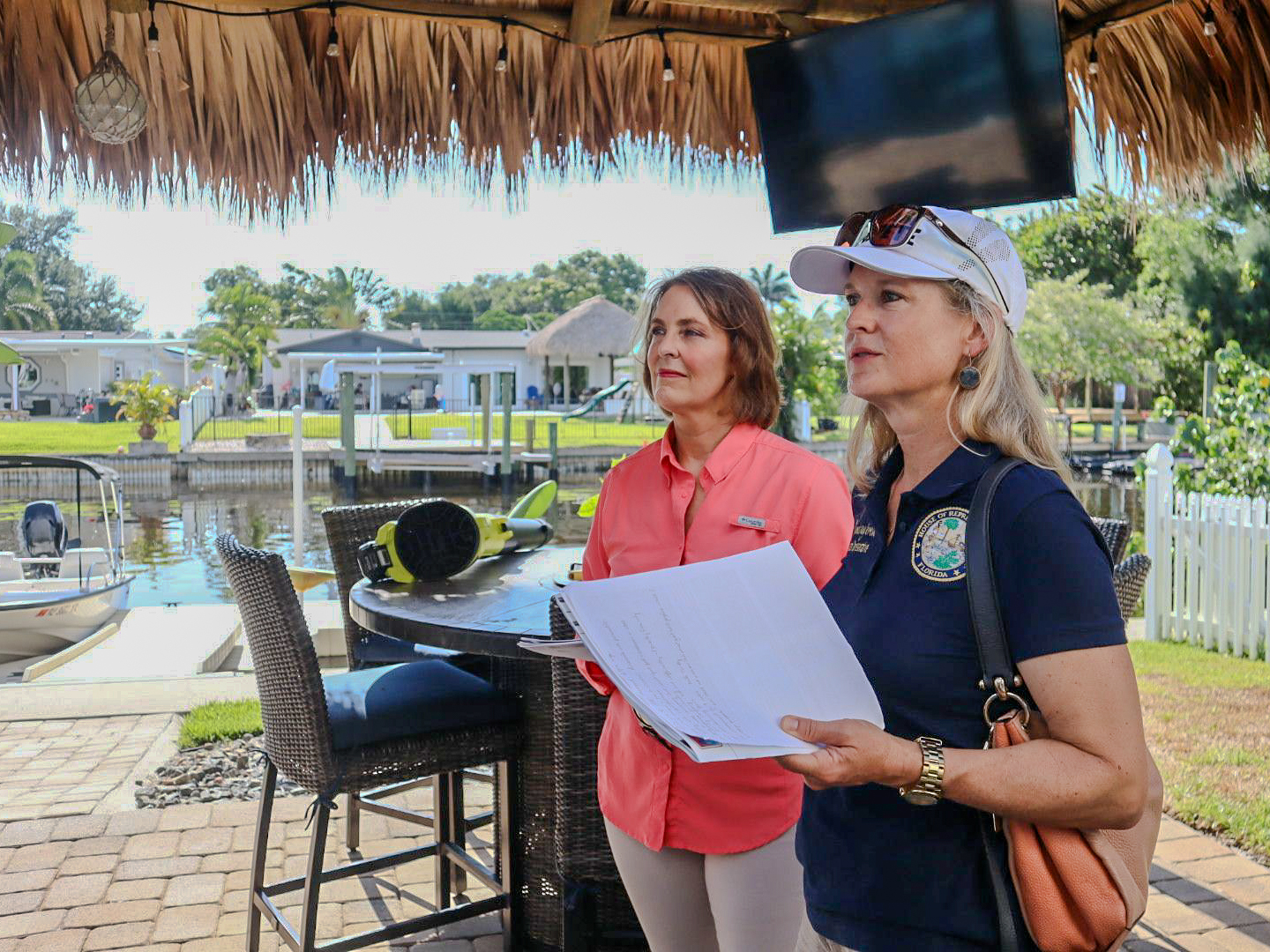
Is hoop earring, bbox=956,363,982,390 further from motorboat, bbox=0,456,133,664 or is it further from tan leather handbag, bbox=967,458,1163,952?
motorboat, bbox=0,456,133,664

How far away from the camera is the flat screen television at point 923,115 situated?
175 cm

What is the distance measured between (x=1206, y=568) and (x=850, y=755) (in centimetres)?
625

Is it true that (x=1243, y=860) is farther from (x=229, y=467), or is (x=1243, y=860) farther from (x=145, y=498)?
(x=229, y=467)

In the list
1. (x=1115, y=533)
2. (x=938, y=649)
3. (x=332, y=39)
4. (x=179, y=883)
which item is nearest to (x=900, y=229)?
(x=938, y=649)

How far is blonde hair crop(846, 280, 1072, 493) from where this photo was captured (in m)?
1.15

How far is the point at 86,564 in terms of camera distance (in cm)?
1091

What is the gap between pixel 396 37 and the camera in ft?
11.6

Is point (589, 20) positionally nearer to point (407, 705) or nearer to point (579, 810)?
point (407, 705)

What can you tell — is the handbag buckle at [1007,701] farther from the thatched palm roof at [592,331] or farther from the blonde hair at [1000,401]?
the thatched palm roof at [592,331]

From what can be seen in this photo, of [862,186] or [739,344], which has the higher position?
[862,186]

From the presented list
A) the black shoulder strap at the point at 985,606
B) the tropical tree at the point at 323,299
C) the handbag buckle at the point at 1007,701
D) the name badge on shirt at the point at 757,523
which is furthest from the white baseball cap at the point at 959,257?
the tropical tree at the point at 323,299

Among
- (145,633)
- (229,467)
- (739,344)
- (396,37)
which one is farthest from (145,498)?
(739,344)

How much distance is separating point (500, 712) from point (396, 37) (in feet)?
7.10

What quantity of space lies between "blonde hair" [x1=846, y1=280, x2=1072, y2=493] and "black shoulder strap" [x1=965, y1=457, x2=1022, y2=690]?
4.4 inches
